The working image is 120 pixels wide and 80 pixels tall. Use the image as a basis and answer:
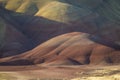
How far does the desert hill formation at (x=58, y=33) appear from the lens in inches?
3073

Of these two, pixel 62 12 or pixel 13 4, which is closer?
pixel 62 12

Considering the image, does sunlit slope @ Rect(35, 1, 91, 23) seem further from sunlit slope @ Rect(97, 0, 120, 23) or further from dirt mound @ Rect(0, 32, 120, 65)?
dirt mound @ Rect(0, 32, 120, 65)

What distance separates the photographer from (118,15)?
117 metres

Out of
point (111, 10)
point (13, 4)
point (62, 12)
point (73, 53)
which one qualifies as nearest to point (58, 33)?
point (62, 12)

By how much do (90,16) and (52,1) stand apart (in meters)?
12.3

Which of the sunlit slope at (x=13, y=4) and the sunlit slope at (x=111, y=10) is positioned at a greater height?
the sunlit slope at (x=13, y=4)

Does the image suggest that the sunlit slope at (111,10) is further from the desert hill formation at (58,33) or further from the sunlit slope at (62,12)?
the sunlit slope at (62,12)

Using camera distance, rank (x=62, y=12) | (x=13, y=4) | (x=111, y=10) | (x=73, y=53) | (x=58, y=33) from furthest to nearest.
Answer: (x=111, y=10), (x=13, y=4), (x=62, y=12), (x=58, y=33), (x=73, y=53)

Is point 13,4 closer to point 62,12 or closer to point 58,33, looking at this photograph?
point 62,12

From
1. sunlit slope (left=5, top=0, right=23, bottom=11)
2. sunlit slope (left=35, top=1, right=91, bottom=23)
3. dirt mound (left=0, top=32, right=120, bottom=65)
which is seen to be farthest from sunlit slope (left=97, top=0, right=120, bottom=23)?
dirt mound (left=0, top=32, right=120, bottom=65)

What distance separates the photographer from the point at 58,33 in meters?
94.8

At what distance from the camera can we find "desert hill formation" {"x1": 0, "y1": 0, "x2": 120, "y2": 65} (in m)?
78.1

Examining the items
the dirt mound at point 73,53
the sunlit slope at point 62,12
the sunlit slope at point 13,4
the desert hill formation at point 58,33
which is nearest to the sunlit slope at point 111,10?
the desert hill formation at point 58,33

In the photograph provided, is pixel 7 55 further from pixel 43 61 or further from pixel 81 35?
pixel 81 35
